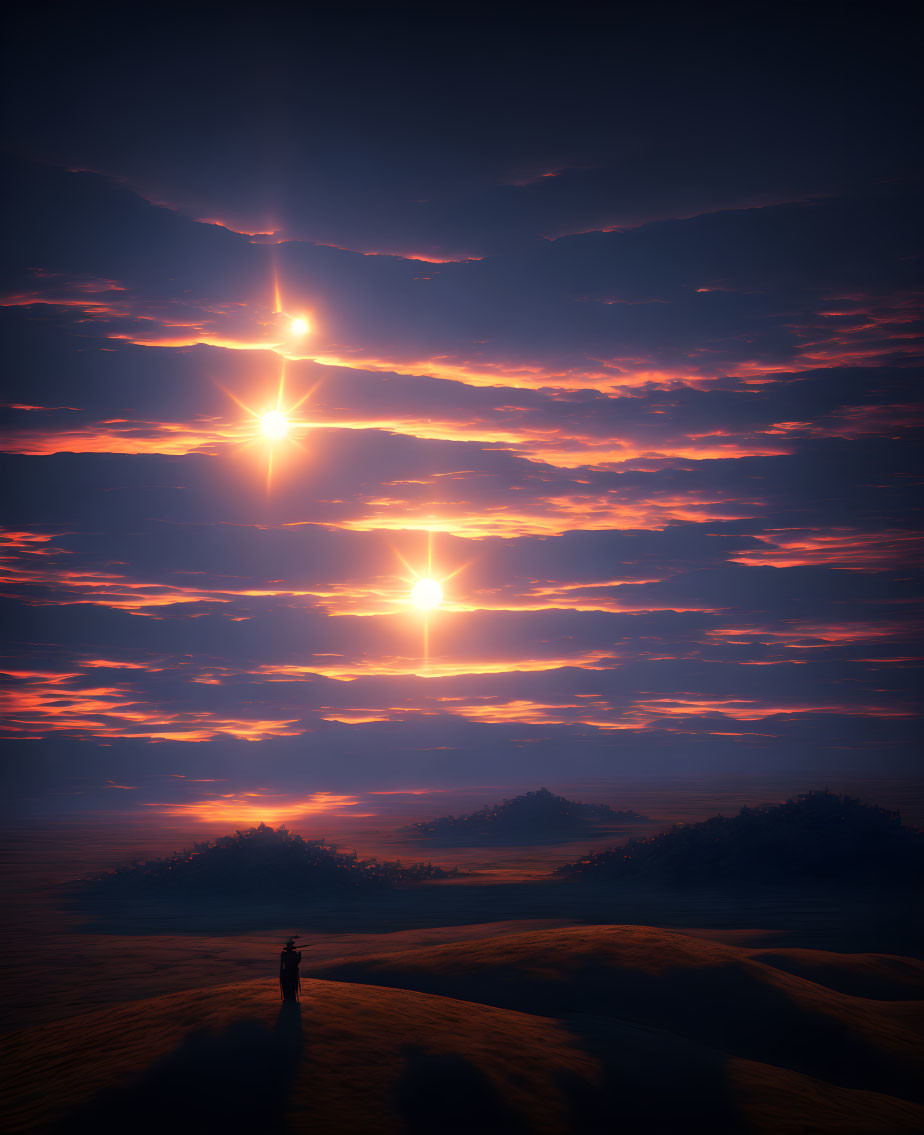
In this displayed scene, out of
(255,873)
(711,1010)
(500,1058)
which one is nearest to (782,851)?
(255,873)

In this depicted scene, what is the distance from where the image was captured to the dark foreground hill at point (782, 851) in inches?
1105

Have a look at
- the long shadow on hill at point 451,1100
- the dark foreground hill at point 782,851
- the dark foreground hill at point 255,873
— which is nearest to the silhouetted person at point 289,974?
the long shadow on hill at point 451,1100

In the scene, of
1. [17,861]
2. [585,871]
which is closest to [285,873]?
[585,871]

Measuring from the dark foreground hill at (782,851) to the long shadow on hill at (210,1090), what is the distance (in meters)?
22.1

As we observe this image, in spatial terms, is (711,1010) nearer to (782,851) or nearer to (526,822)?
(782,851)

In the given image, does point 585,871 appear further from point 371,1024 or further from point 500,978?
point 371,1024

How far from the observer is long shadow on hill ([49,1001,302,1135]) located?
25.5 ft

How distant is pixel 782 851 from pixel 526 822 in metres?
25.2

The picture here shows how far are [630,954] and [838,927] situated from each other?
10259mm

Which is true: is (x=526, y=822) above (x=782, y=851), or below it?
above

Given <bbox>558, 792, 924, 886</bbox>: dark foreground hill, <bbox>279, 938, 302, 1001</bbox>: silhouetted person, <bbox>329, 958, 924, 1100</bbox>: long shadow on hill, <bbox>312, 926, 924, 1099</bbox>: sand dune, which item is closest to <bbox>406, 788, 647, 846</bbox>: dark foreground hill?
<bbox>558, 792, 924, 886</bbox>: dark foreground hill

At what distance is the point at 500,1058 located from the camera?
30.5 ft

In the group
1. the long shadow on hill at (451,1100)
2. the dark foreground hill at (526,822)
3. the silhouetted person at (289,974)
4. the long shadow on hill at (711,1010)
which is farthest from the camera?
the dark foreground hill at (526,822)

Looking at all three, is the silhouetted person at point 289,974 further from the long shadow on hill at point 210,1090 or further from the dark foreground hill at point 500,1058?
the long shadow on hill at point 210,1090
